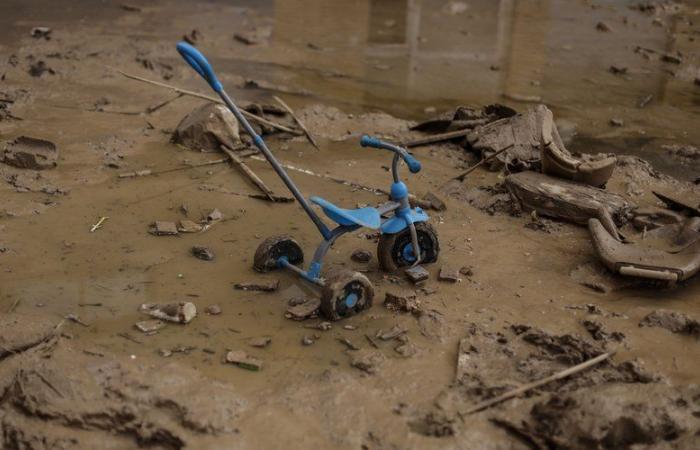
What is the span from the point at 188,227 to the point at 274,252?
96 centimetres

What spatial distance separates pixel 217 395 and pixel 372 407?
827mm

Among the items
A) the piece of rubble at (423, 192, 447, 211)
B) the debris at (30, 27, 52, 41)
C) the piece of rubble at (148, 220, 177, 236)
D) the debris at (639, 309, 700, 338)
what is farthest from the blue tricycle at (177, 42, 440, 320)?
the debris at (30, 27, 52, 41)

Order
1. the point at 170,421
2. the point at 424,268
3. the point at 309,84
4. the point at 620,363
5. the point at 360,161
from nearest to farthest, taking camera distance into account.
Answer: the point at 170,421
the point at 620,363
the point at 424,268
the point at 360,161
the point at 309,84

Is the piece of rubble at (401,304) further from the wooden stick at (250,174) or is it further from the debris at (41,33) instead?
the debris at (41,33)

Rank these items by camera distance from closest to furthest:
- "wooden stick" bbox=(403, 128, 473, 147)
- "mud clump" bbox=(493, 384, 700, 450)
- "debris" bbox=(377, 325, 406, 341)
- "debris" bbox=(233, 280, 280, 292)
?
"mud clump" bbox=(493, 384, 700, 450) → "debris" bbox=(377, 325, 406, 341) → "debris" bbox=(233, 280, 280, 292) → "wooden stick" bbox=(403, 128, 473, 147)

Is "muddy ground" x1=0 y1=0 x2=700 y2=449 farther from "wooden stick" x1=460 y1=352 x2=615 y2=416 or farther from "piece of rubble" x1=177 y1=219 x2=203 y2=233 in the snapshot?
"piece of rubble" x1=177 y1=219 x2=203 y2=233

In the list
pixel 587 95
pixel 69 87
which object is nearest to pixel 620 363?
pixel 587 95

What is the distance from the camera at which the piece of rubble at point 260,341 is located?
15.7 feet

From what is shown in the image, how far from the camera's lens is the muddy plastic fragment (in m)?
7.14

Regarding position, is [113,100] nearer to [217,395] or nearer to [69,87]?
[69,87]

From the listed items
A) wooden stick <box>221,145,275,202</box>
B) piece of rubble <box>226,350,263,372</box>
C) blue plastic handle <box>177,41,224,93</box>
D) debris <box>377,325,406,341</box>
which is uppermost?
blue plastic handle <box>177,41,224,93</box>

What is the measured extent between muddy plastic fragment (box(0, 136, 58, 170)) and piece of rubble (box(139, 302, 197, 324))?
268cm

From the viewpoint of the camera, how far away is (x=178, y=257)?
5840mm

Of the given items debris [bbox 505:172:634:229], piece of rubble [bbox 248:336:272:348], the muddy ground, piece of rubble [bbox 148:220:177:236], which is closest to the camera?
the muddy ground
